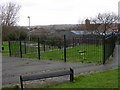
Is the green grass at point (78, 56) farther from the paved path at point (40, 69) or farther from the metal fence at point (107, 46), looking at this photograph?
the paved path at point (40, 69)

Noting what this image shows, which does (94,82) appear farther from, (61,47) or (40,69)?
(61,47)

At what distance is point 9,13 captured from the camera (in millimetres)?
21625

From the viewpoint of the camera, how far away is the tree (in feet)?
82.4

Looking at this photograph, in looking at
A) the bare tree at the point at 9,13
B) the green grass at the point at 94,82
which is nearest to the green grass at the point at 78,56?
the green grass at the point at 94,82

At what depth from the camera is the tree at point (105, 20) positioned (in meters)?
25.1

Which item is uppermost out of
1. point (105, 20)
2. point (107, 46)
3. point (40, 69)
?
point (105, 20)

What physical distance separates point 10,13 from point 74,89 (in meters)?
20.1

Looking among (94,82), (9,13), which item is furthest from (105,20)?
(94,82)

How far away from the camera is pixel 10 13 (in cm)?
2195

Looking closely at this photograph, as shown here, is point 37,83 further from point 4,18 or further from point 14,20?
point 14,20

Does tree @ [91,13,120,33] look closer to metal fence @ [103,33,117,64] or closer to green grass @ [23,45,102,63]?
green grass @ [23,45,102,63]

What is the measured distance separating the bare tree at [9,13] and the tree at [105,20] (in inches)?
484

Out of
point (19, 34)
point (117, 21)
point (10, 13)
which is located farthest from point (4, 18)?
point (117, 21)

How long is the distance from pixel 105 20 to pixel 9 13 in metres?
14.7
